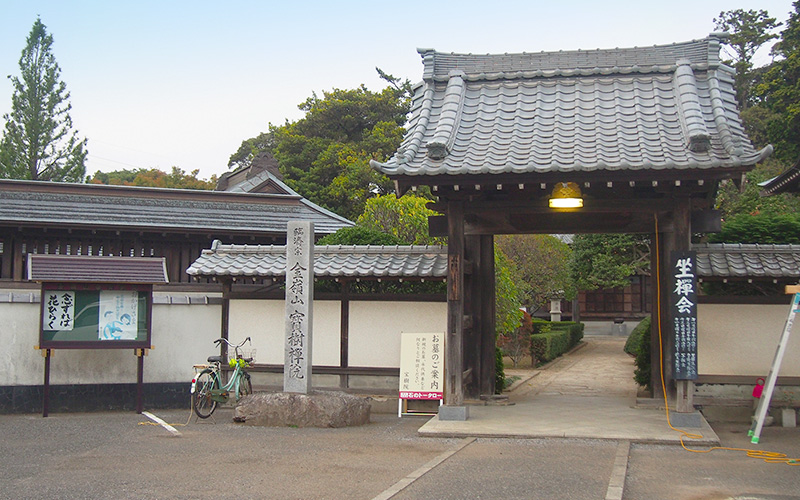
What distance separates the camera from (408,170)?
10820 mm

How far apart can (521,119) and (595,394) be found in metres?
6.79

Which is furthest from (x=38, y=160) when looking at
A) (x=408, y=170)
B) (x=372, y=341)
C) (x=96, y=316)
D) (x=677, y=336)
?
(x=677, y=336)

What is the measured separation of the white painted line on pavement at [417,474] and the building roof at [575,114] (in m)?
3.88

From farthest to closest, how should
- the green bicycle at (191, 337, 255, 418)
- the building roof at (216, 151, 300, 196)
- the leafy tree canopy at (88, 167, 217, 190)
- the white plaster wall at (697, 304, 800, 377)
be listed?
the leafy tree canopy at (88, 167, 217, 190) < the building roof at (216, 151, 300, 196) < the green bicycle at (191, 337, 255, 418) < the white plaster wall at (697, 304, 800, 377)

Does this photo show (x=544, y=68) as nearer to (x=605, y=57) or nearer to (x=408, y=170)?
(x=605, y=57)

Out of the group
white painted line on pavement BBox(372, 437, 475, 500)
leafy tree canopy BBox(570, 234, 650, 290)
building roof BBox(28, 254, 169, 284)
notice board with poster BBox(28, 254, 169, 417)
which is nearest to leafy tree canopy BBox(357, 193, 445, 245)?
building roof BBox(28, 254, 169, 284)

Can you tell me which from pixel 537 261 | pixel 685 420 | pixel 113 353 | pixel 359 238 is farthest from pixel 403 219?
pixel 537 261

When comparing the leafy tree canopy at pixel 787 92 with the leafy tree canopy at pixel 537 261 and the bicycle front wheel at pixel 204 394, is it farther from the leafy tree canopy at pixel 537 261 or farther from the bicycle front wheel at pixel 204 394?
the bicycle front wheel at pixel 204 394

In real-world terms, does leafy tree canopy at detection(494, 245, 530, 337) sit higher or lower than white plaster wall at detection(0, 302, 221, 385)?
higher

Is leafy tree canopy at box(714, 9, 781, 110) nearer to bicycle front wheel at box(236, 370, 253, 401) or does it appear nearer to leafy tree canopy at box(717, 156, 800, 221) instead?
leafy tree canopy at box(717, 156, 800, 221)

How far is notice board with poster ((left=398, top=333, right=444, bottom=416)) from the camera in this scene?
1288cm

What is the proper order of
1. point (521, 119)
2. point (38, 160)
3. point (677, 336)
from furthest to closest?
1. point (38, 160)
2. point (521, 119)
3. point (677, 336)

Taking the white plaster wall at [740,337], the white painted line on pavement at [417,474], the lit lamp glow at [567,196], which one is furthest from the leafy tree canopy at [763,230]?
the white painted line on pavement at [417,474]

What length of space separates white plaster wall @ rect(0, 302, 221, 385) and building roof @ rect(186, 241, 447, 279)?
1030 mm
